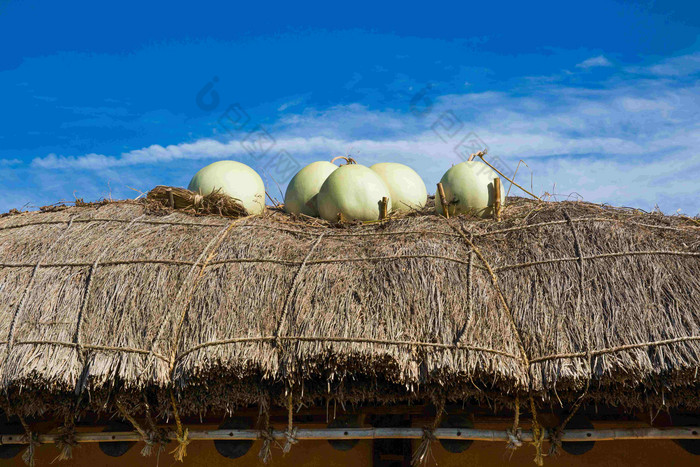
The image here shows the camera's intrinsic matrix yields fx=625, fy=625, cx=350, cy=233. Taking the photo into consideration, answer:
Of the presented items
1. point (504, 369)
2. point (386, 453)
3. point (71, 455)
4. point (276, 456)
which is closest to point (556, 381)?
point (504, 369)

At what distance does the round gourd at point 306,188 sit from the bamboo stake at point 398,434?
2.45 meters

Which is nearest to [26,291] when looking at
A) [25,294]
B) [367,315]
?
[25,294]

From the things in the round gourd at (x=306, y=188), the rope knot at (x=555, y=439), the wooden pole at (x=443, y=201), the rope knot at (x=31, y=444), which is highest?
the round gourd at (x=306, y=188)

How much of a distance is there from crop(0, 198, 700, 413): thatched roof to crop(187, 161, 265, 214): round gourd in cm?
126

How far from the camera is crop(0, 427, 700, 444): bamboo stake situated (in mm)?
4582

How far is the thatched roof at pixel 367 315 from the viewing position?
422cm

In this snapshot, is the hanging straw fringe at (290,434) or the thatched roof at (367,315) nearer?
the thatched roof at (367,315)

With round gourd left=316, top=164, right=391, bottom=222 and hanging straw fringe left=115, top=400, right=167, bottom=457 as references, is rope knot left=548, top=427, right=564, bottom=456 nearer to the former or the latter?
→ round gourd left=316, top=164, right=391, bottom=222

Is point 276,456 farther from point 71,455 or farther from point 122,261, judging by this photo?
point 122,261

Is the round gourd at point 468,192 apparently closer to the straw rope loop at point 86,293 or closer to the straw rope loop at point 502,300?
the straw rope loop at point 502,300

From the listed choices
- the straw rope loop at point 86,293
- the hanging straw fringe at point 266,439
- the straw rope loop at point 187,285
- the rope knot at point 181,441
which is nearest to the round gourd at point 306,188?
the straw rope loop at point 187,285

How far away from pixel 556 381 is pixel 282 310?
196 centimetres

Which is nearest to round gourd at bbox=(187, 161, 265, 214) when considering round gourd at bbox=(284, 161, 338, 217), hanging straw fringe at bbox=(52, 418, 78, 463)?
round gourd at bbox=(284, 161, 338, 217)

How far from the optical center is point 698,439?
4855 millimetres
